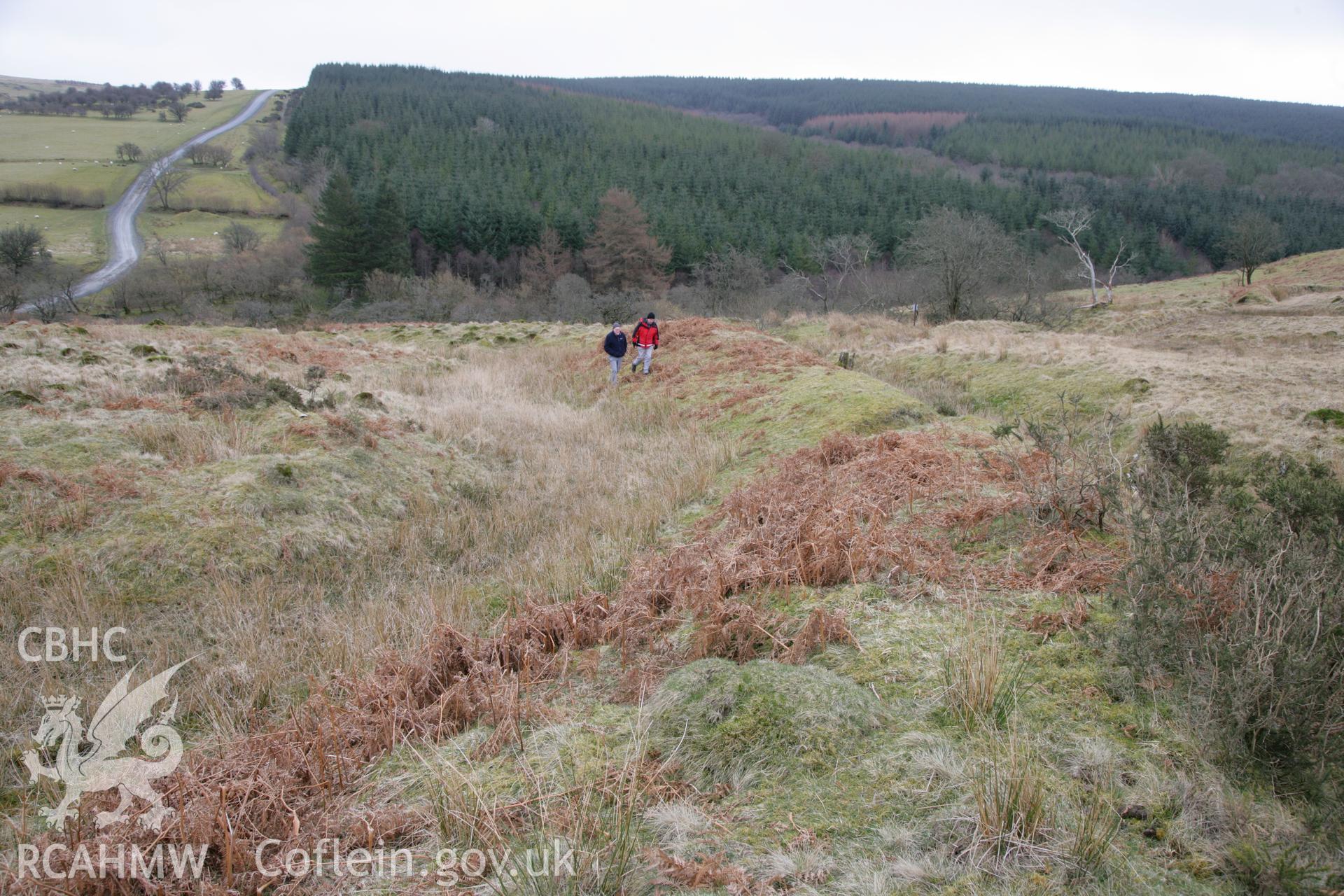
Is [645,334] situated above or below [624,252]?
below

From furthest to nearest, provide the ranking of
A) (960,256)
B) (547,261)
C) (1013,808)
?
(547,261) < (960,256) < (1013,808)

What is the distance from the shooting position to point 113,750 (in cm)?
338

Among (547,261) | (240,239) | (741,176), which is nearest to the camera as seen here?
(547,261)

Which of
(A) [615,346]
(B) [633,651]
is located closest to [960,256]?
(A) [615,346]

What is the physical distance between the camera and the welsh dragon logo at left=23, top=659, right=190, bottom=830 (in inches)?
109

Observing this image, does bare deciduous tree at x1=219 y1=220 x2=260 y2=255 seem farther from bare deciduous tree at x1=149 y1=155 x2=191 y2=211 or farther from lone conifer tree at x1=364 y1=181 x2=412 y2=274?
bare deciduous tree at x1=149 y1=155 x2=191 y2=211

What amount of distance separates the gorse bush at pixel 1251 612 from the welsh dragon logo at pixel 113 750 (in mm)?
4266

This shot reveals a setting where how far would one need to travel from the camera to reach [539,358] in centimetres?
1953

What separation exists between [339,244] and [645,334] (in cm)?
4516

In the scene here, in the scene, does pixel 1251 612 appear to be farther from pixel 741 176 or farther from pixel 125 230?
pixel 741 176

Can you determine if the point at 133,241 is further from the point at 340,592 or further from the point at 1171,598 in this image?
the point at 1171,598

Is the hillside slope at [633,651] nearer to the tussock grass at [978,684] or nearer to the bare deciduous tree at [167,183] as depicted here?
the tussock grass at [978,684]

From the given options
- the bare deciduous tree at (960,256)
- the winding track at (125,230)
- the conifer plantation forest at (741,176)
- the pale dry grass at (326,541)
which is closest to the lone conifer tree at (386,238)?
the conifer plantation forest at (741,176)

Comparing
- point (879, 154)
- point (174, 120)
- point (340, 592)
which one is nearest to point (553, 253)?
point (340, 592)
